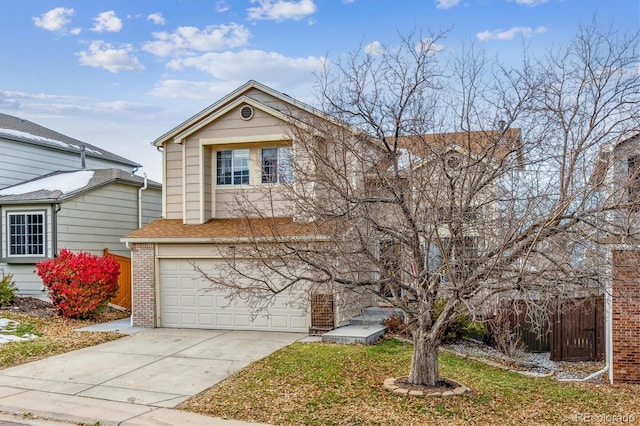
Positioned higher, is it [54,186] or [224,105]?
[224,105]

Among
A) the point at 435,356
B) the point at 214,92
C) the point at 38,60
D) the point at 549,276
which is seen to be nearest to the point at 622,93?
the point at 549,276

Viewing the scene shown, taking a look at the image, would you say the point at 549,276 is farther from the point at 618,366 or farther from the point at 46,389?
the point at 46,389

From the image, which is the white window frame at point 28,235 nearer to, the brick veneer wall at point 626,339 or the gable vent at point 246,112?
the gable vent at point 246,112

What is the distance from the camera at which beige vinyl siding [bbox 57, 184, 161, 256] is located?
1852 cm

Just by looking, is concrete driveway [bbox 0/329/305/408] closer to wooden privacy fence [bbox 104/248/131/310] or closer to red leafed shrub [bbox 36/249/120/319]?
red leafed shrub [bbox 36/249/120/319]

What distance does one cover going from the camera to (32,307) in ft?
55.6

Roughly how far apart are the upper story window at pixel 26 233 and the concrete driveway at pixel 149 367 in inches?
242

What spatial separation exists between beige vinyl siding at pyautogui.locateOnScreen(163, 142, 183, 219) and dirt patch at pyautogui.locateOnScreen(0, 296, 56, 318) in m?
4.42

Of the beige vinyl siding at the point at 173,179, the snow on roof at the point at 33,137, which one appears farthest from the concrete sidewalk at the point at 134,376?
the snow on roof at the point at 33,137

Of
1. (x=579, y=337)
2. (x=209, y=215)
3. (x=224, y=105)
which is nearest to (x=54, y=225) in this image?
(x=209, y=215)

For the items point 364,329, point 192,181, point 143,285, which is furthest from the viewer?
point 192,181

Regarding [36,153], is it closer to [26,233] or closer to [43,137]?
[43,137]

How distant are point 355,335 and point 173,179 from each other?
7.14 metres

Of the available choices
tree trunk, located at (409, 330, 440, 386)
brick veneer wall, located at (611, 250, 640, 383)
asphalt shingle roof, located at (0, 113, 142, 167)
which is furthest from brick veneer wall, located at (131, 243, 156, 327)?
brick veneer wall, located at (611, 250, 640, 383)
